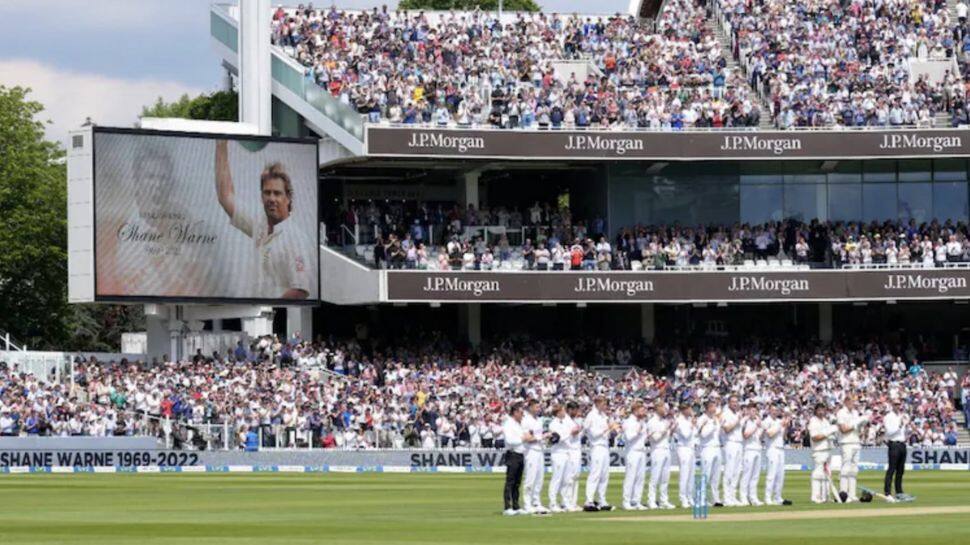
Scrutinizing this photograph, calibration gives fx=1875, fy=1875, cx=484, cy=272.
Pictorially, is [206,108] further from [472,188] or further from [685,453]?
[685,453]

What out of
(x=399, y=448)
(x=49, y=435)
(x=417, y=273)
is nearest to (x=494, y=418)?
(x=399, y=448)

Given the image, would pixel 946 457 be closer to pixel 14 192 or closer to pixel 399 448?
pixel 399 448

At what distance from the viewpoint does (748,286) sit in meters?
60.6

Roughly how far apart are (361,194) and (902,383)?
19682 mm

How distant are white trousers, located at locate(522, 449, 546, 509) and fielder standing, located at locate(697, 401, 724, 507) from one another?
12.1 feet

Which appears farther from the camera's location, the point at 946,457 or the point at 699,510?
the point at 946,457

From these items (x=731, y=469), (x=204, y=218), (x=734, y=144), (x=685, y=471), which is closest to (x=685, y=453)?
(x=685, y=471)

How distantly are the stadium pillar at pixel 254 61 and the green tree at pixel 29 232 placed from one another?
16868 millimetres

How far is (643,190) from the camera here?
6394 centimetres

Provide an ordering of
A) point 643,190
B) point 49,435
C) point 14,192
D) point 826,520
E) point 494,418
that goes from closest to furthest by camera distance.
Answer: point 826,520 < point 49,435 < point 494,418 < point 643,190 < point 14,192

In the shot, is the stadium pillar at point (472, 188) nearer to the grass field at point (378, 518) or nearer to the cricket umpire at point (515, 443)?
the grass field at point (378, 518)

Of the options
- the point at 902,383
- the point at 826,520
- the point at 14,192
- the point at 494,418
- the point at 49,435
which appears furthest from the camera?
the point at 14,192

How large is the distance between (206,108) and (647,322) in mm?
30436

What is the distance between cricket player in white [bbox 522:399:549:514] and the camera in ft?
88.5
